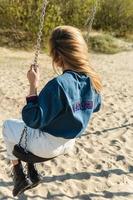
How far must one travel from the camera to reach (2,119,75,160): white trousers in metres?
3.21

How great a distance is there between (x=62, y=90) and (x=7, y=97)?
4802mm

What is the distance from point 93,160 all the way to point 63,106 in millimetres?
2129

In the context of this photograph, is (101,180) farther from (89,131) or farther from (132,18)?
(132,18)

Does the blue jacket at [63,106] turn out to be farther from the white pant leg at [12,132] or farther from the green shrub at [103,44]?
the green shrub at [103,44]

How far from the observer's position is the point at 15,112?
22.3 ft

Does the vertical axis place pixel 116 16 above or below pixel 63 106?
below

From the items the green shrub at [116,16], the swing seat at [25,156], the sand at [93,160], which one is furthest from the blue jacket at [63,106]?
the green shrub at [116,16]

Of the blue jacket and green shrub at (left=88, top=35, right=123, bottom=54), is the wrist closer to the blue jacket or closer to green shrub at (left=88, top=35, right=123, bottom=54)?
the blue jacket

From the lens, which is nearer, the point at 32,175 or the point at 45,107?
the point at 45,107

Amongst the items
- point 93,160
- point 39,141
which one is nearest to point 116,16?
point 93,160

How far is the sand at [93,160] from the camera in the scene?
4199mm

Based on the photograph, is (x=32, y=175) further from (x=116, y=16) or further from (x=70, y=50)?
(x=116, y=16)

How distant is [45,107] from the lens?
2918 millimetres

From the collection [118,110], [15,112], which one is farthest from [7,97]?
[118,110]
